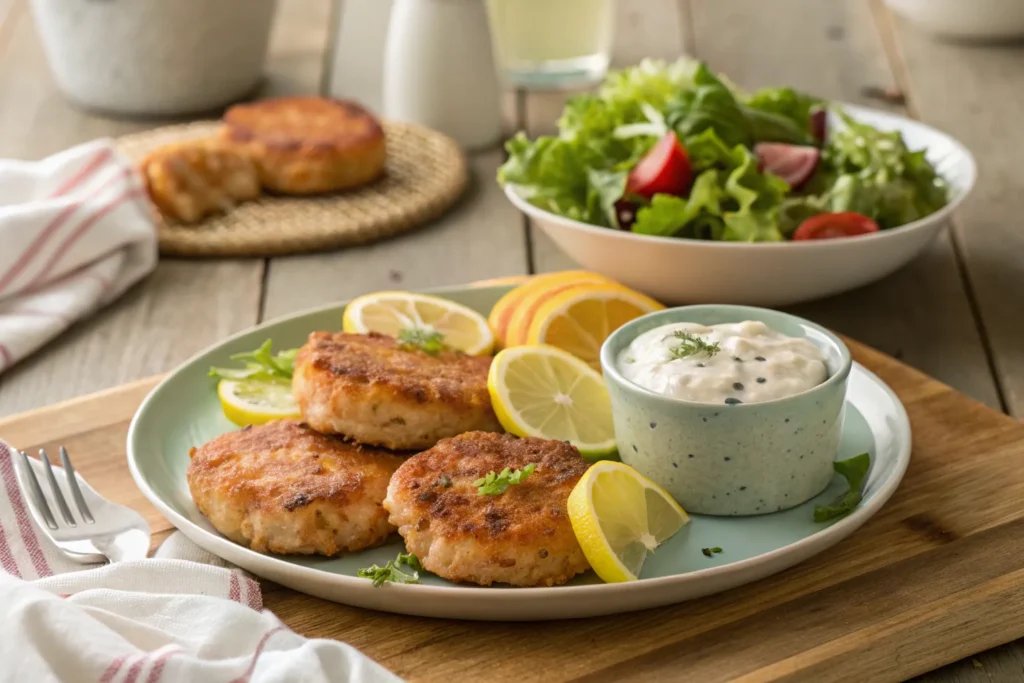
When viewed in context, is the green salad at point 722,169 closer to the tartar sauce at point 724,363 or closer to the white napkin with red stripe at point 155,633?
the tartar sauce at point 724,363

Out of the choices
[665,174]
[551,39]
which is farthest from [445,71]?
[665,174]

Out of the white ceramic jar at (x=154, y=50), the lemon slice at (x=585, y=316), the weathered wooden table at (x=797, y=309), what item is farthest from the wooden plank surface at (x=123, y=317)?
the lemon slice at (x=585, y=316)

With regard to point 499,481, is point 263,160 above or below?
below

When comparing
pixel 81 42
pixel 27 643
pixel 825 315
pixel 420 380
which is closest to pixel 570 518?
pixel 420 380

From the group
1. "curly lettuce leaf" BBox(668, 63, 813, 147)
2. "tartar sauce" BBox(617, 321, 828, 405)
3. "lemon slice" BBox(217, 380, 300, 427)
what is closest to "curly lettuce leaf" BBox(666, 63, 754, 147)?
"curly lettuce leaf" BBox(668, 63, 813, 147)

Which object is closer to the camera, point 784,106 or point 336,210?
point 784,106

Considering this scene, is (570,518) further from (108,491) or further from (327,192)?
(327,192)

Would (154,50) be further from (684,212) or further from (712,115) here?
(684,212)
